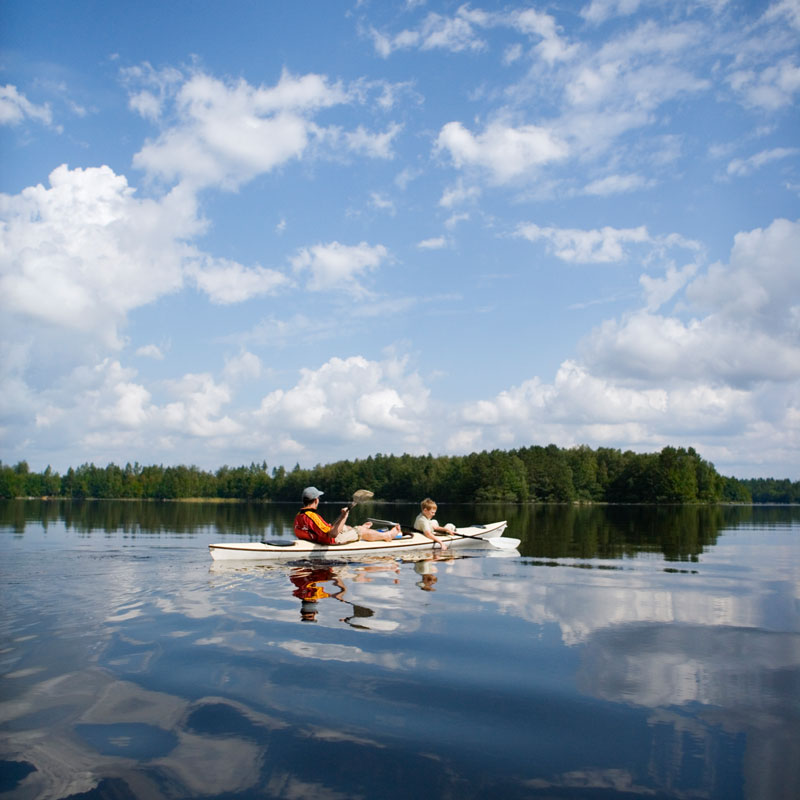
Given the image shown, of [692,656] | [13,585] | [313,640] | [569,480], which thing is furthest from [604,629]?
[569,480]

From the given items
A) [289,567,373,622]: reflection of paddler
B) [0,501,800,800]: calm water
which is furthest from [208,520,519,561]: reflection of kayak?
[0,501,800,800]: calm water

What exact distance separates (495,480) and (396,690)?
396ft

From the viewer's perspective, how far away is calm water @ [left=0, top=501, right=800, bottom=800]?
16.6ft

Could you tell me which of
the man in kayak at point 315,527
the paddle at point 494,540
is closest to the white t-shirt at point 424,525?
the paddle at point 494,540

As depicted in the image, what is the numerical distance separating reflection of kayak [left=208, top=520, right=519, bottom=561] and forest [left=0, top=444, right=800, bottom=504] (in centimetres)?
10297

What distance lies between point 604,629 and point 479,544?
12840 millimetres

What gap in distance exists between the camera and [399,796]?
4758 mm

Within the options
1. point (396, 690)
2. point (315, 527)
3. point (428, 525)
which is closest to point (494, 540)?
point (428, 525)

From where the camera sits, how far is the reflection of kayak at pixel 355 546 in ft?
56.4

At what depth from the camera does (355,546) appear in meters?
18.8

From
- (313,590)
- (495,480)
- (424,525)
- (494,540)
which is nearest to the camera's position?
(313,590)

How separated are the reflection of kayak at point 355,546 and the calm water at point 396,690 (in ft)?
9.55

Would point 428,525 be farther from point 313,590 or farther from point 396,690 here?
point 396,690

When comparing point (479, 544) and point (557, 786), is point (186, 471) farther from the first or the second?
point (557, 786)
